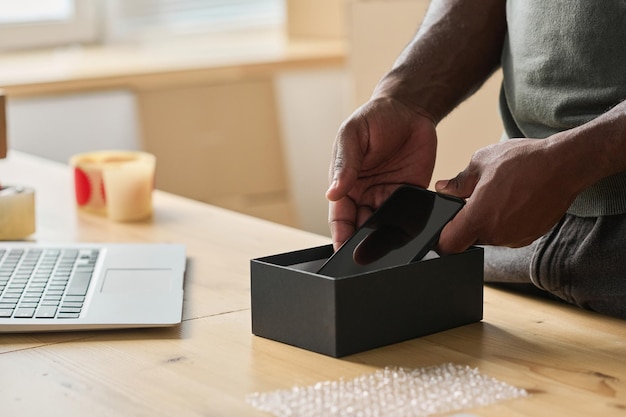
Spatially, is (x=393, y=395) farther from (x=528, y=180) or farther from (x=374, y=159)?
(x=374, y=159)

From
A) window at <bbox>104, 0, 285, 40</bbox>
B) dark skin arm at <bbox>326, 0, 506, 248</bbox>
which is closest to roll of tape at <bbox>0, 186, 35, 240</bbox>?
dark skin arm at <bbox>326, 0, 506, 248</bbox>

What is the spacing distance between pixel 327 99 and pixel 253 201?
0.47m

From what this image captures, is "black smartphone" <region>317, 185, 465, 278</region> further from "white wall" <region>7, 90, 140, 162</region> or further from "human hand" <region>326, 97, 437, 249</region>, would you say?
"white wall" <region>7, 90, 140, 162</region>

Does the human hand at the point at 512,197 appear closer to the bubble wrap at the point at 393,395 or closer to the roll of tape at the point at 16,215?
the bubble wrap at the point at 393,395

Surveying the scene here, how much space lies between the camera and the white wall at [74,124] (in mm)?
2920

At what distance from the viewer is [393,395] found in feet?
2.72

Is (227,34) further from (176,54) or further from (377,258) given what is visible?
(377,258)

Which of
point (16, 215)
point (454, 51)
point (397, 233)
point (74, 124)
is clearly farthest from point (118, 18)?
point (397, 233)

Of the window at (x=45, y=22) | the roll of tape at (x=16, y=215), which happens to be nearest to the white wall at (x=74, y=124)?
the window at (x=45, y=22)

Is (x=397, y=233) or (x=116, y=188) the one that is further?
(x=116, y=188)

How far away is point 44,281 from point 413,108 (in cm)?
48

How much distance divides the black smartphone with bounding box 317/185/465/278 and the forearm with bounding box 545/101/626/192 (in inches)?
4.1

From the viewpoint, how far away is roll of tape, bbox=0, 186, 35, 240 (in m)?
1.45

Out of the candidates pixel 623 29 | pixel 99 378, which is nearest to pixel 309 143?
pixel 623 29
